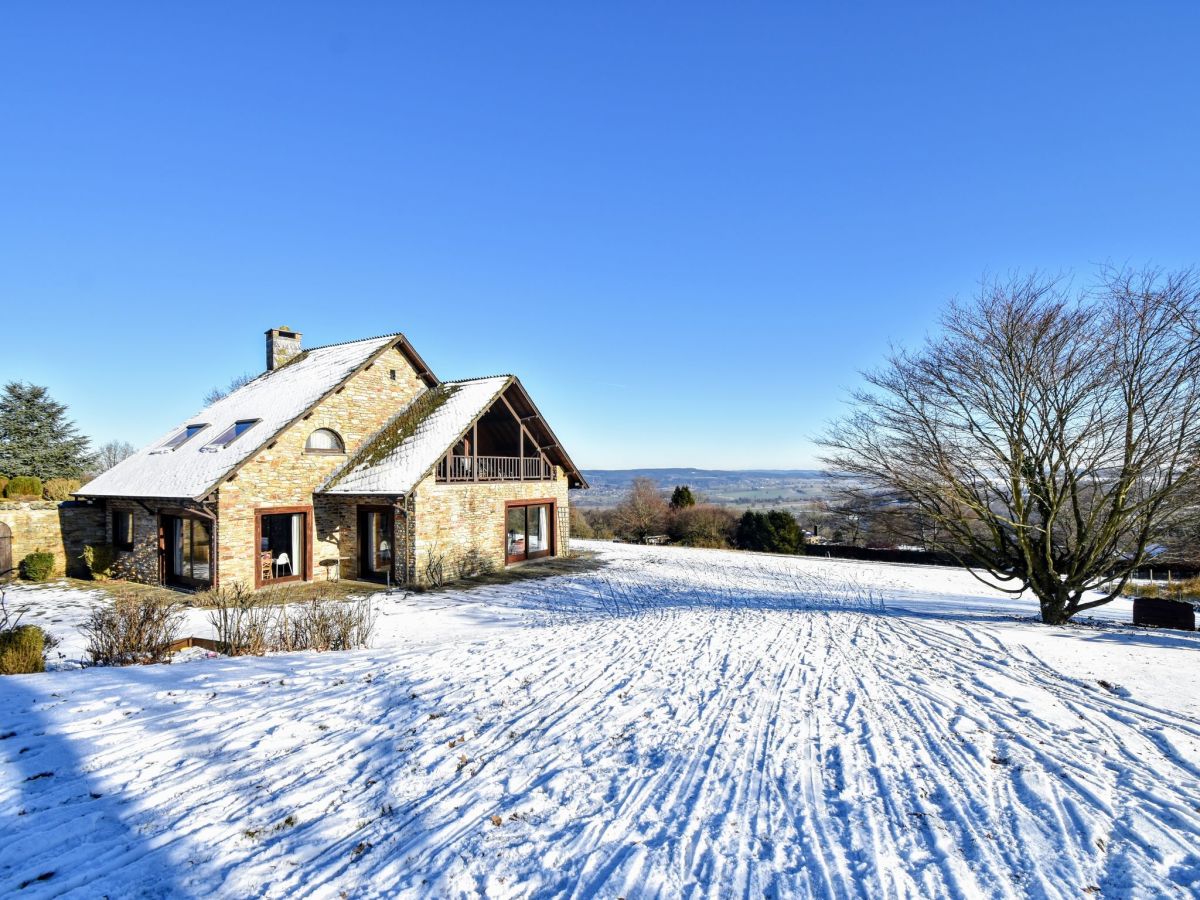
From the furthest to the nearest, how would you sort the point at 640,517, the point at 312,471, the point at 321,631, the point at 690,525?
the point at 640,517 → the point at 690,525 → the point at 312,471 → the point at 321,631

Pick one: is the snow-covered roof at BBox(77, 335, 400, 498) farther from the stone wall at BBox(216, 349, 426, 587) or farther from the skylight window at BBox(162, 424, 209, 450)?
the stone wall at BBox(216, 349, 426, 587)

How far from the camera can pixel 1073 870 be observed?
140 inches

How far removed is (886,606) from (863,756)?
411 inches

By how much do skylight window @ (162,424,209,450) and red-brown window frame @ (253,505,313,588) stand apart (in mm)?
4666

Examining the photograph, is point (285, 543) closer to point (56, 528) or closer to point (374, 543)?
point (374, 543)

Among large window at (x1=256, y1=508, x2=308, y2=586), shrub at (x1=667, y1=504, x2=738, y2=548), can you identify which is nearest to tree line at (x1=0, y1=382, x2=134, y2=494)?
large window at (x1=256, y1=508, x2=308, y2=586)

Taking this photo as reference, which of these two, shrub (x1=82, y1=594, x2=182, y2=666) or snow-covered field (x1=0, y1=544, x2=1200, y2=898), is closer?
snow-covered field (x1=0, y1=544, x2=1200, y2=898)

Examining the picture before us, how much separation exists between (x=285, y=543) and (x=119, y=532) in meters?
5.31

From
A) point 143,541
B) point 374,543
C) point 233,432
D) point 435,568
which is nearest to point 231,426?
point 233,432

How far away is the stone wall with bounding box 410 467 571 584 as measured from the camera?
16.2 meters

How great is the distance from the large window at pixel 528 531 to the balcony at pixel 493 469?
992 mm

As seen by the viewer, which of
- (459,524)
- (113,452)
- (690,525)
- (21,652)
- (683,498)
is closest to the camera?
(21,652)

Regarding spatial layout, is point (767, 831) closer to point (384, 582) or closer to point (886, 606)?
point (886, 606)

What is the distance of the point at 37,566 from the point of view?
52.1ft
